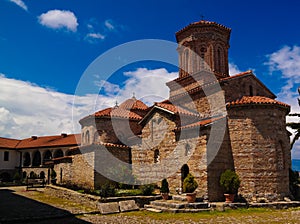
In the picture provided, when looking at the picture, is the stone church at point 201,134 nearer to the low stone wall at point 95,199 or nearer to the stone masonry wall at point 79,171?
the stone masonry wall at point 79,171

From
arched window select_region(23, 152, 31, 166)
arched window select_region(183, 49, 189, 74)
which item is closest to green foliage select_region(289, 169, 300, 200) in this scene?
arched window select_region(183, 49, 189, 74)

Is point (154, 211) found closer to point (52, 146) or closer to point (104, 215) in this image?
point (104, 215)

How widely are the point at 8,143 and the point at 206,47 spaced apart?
98.8 ft

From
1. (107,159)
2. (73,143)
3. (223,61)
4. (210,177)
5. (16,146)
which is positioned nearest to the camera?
(210,177)

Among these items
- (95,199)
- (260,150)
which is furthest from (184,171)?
(95,199)

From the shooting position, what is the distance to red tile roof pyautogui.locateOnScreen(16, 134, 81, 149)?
3208 cm

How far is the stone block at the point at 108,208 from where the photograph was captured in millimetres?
11922

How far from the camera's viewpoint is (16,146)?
120ft

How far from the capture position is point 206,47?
18.5 m

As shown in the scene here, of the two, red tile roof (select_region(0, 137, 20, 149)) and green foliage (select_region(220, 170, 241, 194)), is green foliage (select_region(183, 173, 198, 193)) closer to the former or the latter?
green foliage (select_region(220, 170, 241, 194))

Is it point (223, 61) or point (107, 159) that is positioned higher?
point (223, 61)

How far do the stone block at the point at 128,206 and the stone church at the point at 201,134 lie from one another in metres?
2.86

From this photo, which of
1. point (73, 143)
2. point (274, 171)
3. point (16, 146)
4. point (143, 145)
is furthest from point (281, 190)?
point (16, 146)

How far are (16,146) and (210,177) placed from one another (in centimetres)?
3085
